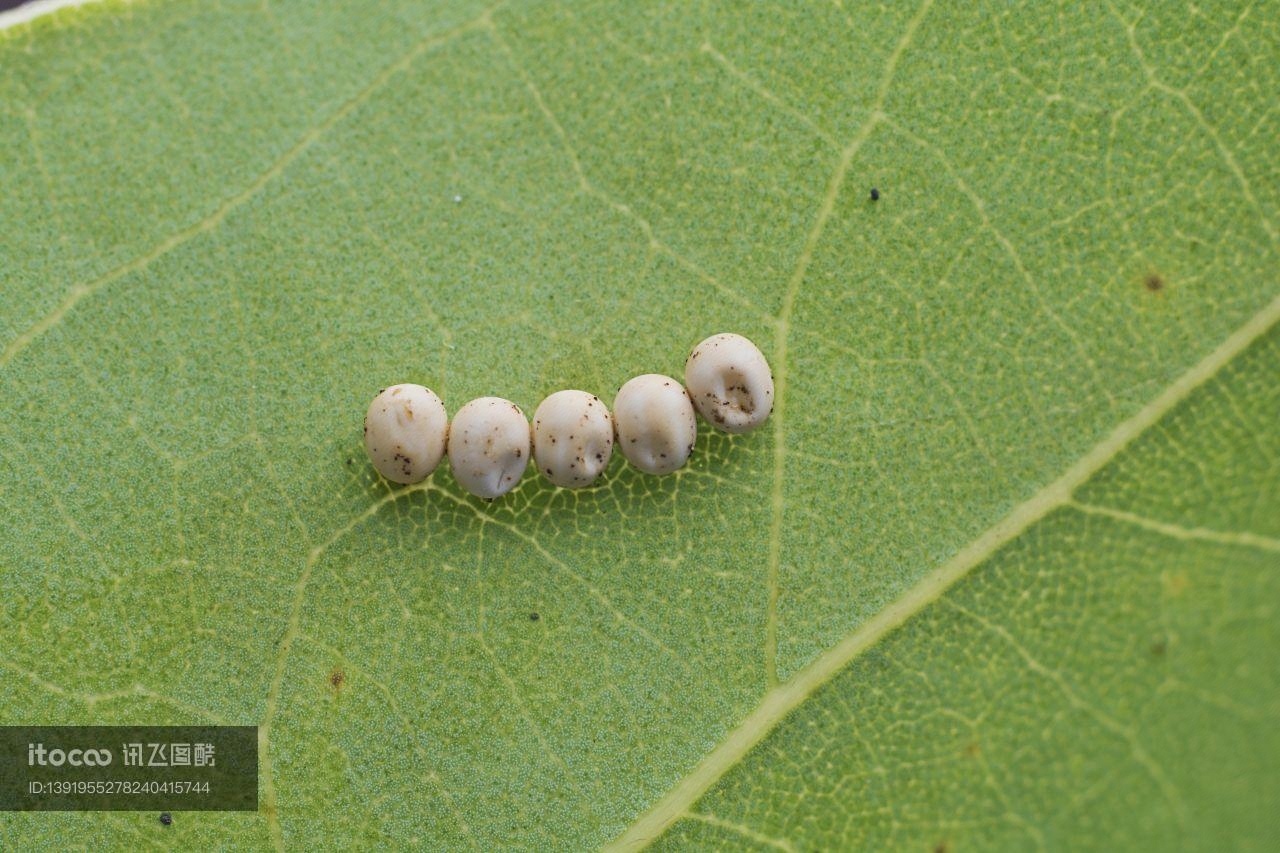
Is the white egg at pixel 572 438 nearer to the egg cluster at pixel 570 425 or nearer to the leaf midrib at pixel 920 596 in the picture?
the egg cluster at pixel 570 425

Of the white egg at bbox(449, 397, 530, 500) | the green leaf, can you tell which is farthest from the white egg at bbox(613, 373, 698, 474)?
the white egg at bbox(449, 397, 530, 500)

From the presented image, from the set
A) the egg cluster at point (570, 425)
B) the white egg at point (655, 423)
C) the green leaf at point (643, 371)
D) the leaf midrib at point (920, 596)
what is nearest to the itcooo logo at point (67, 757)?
the green leaf at point (643, 371)

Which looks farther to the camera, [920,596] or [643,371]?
[643,371]

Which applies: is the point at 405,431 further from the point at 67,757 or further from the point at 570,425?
the point at 67,757

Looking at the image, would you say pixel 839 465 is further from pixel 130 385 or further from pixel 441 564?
pixel 130 385

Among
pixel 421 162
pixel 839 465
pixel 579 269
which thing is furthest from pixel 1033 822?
pixel 421 162

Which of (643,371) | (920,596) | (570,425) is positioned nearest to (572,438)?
(570,425)

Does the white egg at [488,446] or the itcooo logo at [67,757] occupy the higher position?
the white egg at [488,446]
